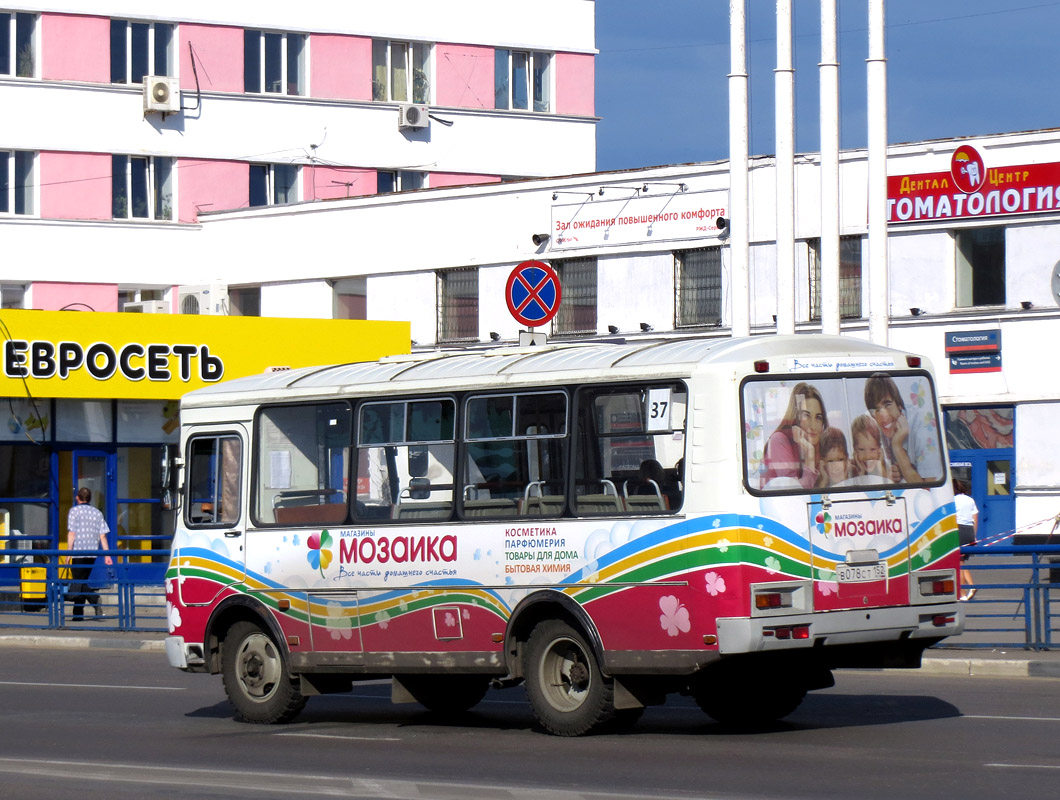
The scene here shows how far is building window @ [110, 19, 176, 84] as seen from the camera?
49.2 meters

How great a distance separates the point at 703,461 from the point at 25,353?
22.0 meters

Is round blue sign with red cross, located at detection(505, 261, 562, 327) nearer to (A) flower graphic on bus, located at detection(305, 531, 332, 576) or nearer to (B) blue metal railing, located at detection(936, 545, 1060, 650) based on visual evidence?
(B) blue metal railing, located at detection(936, 545, 1060, 650)

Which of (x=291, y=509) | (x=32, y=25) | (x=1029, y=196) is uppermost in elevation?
(x=32, y=25)

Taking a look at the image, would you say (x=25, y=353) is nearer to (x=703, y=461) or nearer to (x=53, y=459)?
(x=53, y=459)

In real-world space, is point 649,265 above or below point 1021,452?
above

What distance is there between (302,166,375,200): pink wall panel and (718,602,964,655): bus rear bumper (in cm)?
3936

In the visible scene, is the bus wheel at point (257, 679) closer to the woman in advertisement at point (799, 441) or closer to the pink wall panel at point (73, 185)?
the woman in advertisement at point (799, 441)

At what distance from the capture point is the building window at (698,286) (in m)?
39.6

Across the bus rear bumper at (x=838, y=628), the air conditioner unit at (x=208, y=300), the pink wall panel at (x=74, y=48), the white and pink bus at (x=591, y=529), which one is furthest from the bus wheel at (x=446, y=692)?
the pink wall panel at (x=74, y=48)

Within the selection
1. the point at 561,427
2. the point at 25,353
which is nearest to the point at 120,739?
the point at 561,427

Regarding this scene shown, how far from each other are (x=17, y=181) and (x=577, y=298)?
Result: 51.3 ft

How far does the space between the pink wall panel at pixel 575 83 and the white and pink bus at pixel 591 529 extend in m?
39.9

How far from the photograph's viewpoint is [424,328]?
148 feet

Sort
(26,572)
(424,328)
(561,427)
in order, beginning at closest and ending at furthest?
(561,427)
(26,572)
(424,328)
